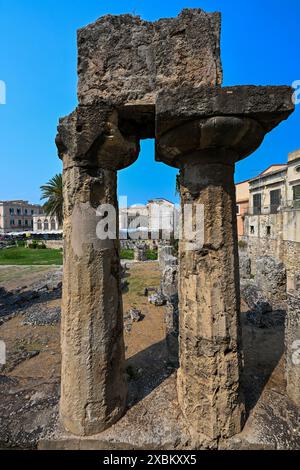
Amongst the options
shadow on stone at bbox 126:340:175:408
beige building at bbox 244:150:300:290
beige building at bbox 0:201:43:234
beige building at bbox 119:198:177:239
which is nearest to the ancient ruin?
shadow on stone at bbox 126:340:175:408

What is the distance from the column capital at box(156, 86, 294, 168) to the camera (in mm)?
1802

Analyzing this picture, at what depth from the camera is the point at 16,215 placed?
59062 mm

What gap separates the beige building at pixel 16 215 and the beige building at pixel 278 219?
184ft

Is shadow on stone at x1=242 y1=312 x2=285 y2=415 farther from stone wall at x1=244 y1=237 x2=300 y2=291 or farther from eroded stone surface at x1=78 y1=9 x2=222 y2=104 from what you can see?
stone wall at x1=244 y1=237 x2=300 y2=291

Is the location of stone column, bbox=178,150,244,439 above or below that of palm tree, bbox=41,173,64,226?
below

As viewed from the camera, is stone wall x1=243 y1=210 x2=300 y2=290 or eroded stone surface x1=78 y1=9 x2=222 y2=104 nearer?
eroded stone surface x1=78 y1=9 x2=222 y2=104

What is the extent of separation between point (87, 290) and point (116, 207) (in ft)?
3.09

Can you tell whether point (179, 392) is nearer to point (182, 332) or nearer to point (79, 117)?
point (182, 332)

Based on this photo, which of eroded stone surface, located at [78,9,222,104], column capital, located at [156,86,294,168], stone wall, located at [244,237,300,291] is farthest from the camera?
stone wall, located at [244,237,300,291]

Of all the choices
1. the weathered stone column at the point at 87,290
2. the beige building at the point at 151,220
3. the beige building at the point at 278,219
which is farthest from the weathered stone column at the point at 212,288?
the beige building at the point at 151,220

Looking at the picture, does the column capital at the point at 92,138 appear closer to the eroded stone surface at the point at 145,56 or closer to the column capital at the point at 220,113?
the eroded stone surface at the point at 145,56

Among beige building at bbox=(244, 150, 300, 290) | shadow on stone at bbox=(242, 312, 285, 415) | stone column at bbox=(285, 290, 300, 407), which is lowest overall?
shadow on stone at bbox=(242, 312, 285, 415)

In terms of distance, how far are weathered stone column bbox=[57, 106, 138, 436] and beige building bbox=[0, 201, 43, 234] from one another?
62.7m
